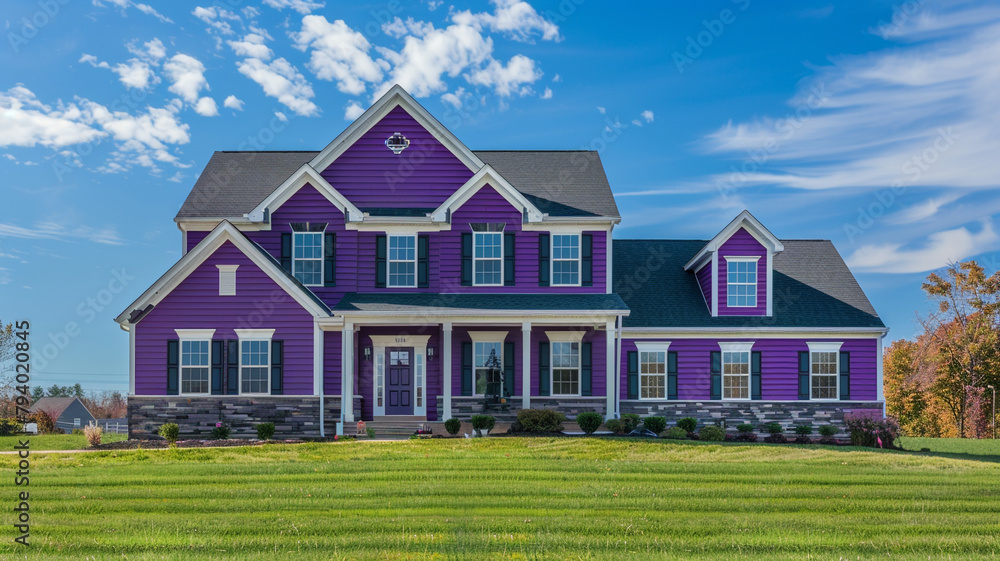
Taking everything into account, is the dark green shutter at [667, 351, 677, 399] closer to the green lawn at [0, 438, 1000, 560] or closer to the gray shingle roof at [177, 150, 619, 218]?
the gray shingle roof at [177, 150, 619, 218]

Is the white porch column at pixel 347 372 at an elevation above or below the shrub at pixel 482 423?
above

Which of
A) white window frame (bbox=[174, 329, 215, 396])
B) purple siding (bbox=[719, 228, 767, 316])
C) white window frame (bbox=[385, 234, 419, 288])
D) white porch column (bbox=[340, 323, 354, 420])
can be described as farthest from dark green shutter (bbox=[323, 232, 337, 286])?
purple siding (bbox=[719, 228, 767, 316])

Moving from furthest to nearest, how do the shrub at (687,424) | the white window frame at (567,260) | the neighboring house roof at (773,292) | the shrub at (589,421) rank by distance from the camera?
the neighboring house roof at (773,292), the white window frame at (567,260), the shrub at (687,424), the shrub at (589,421)

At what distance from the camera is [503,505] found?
11.3 meters

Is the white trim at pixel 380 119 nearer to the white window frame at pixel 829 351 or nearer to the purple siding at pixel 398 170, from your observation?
the purple siding at pixel 398 170

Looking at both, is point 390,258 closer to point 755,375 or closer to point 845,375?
point 755,375

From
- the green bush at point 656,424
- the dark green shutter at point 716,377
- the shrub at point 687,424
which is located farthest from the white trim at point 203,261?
the dark green shutter at point 716,377

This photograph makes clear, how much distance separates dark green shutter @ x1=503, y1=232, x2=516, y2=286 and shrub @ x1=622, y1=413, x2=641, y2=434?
565 cm

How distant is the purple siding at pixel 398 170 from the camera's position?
1011 inches

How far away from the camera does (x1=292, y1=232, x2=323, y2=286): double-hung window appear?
25.2m

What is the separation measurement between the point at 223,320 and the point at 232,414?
276 cm

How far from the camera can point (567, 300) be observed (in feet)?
80.6

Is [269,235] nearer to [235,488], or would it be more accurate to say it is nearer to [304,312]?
[304,312]

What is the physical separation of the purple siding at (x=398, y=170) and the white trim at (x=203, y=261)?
4267 mm
